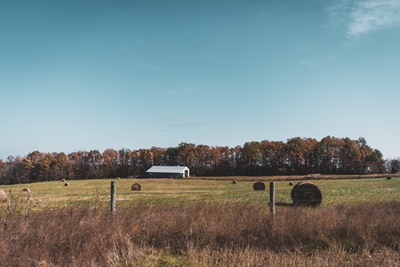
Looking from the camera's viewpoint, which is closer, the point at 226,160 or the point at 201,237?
the point at 201,237

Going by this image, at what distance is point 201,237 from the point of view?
818 cm

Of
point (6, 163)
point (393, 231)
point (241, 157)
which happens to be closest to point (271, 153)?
point (241, 157)

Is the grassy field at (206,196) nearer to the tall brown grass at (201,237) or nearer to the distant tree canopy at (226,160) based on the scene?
the tall brown grass at (201,237)

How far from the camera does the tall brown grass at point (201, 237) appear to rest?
22.1 ft

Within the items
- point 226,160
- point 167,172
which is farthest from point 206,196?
point 226,160

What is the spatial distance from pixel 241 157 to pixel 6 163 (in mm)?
83429

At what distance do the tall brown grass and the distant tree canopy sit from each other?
93735 millimetres

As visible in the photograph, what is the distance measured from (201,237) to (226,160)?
107 meters

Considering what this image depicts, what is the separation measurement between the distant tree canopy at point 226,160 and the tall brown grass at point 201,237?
93.7 m

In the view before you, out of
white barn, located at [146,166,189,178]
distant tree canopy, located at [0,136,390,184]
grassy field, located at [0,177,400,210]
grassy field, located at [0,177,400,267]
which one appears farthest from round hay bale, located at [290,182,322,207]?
distant tree canopy, located at [0,136,390,184]

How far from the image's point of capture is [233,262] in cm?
673

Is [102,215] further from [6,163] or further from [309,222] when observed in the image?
[6,163]

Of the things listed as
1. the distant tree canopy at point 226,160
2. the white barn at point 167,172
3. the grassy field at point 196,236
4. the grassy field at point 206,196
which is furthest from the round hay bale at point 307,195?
the distant tree canopy at point 226,160

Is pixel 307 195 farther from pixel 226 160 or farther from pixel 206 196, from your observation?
pixel 226 160
